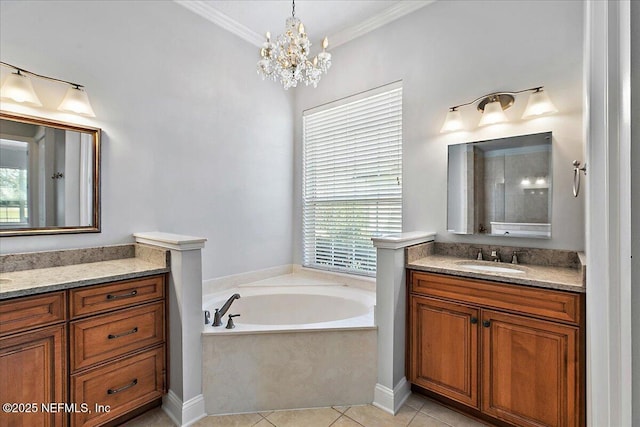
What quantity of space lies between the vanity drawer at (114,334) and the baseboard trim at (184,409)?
0.37m

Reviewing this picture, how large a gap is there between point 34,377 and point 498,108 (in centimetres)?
313

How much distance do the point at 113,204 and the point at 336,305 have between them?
6.29 feet

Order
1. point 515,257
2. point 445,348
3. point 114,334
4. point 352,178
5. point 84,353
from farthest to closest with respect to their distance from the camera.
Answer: point 352,178 → point 515,257 → point 445,348 → point 114,334 → point 84,353

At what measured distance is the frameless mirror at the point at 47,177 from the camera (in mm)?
1794

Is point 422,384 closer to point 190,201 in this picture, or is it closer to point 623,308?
point 623,308

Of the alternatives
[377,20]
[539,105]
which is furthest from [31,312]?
[377,20]

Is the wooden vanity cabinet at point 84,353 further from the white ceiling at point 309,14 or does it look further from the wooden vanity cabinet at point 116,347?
the white ceiling at point 309,14

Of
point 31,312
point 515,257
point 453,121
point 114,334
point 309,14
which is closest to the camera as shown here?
point 31,312

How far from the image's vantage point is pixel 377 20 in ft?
9.16

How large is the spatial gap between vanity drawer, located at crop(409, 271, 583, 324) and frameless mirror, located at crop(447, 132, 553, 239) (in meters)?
0.59

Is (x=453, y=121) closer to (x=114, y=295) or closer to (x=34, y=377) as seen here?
(x=114, y=295)

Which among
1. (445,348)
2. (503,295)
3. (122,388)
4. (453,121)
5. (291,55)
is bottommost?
(122,388)

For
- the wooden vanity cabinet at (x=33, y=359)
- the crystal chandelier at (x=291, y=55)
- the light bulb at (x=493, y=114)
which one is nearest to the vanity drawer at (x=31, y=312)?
the wooden vanity cabinet at (x=33, y=359)

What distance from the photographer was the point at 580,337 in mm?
1510
